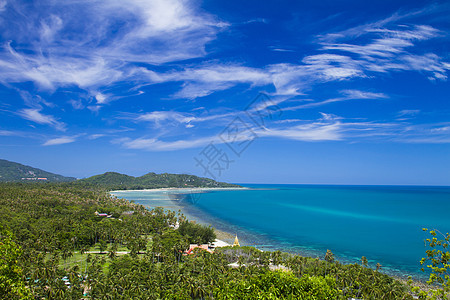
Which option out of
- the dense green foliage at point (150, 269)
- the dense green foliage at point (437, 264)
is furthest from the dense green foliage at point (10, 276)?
the dense green foliage at point (437, 264)

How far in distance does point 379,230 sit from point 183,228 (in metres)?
56.8

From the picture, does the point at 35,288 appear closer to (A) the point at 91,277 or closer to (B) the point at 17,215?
(A) the point at 91,277

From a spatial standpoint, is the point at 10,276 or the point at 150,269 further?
the point at 150,269

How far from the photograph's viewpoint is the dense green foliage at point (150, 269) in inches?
478

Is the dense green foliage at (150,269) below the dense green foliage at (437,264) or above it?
below

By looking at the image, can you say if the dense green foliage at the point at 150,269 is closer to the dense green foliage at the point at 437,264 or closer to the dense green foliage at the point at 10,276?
the dense green foliage at the point at 10,276

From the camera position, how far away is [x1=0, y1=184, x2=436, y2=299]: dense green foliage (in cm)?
1214

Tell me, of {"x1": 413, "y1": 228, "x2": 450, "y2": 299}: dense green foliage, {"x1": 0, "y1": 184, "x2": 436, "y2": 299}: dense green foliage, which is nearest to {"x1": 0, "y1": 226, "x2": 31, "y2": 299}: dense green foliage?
{"x1": 0, "y1": 184, "x2": 436, "y2": 299}: dense green foliage

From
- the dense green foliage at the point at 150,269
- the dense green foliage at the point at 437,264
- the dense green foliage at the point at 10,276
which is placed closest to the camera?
the dense green foliage at the point at 437,264

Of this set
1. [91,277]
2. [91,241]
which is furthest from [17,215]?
[91,277]

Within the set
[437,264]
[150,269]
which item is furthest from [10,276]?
[150,269]

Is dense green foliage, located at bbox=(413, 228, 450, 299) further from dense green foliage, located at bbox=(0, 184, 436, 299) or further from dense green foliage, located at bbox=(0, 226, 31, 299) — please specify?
dense green foliage, located at bbox=(0, 226, 31, 299)

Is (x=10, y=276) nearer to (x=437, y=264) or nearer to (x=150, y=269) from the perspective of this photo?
(x=437, y=264)

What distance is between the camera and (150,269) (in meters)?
32.3
